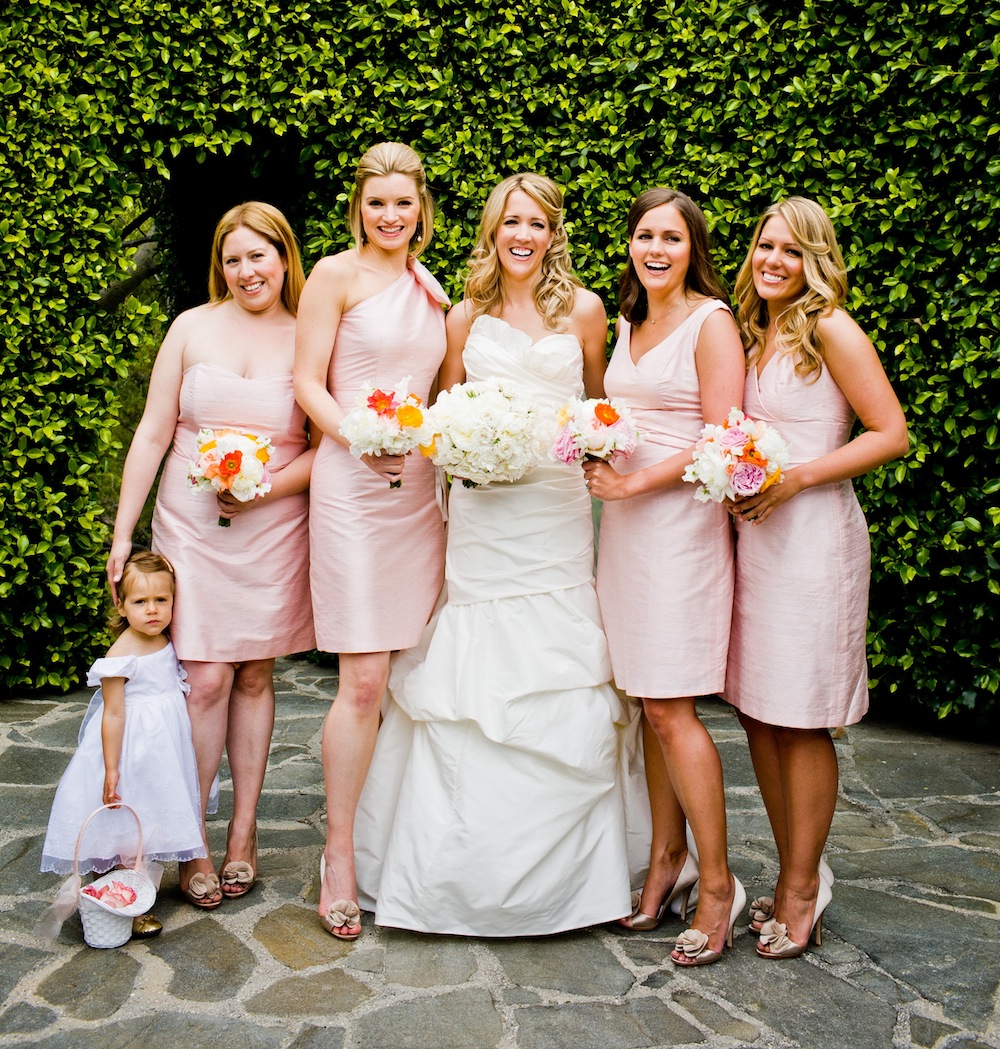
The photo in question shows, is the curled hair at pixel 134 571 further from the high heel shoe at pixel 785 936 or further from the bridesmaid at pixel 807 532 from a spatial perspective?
the high heel shoe at pixel 785 936

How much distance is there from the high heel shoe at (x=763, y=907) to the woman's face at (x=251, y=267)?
8.66ft

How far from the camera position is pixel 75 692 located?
20.2 feet

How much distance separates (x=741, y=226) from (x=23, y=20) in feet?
12.1

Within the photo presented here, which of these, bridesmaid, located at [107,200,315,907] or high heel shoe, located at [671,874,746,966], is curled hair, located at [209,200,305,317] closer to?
bridesmaid, located at [107,200,315,907]

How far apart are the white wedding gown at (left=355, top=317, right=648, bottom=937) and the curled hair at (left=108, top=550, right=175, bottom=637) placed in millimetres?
806

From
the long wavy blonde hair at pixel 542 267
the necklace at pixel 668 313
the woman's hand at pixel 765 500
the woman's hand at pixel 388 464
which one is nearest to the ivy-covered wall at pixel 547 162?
the long wavy blonde hair at pixel 542 267

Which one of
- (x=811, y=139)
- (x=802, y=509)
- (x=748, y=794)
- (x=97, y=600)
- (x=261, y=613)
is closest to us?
(x=802, y=509)

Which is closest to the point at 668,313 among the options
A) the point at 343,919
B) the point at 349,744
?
the point at 349,744

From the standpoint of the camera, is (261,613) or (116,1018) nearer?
(116,1018)

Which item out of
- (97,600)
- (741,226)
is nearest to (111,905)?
(97,600)

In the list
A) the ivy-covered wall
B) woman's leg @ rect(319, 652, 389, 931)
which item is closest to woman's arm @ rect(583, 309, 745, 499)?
woman's leg @ rect(319, 652, 389, 931)

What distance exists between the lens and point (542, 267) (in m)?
3.84

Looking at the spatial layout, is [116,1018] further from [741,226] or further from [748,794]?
[741,226]

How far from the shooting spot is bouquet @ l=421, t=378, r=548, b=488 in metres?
3.38
